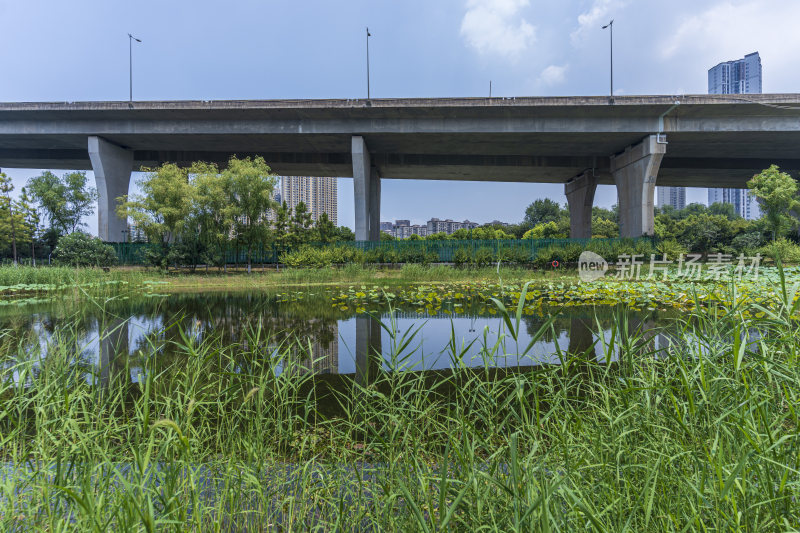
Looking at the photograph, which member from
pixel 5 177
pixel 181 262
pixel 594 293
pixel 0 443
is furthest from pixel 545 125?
pixel 5 177

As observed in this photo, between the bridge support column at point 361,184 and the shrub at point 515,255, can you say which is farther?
the bridge support column at point 361,184

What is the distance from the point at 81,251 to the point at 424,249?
1566 cm

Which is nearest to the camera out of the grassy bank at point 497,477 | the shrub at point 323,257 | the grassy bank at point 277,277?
the grassy bank at point 497,477

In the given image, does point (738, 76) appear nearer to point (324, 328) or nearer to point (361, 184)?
point (361, 184)

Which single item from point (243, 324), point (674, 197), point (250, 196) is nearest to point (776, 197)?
point (250, 196)

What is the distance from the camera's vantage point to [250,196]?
17109 mm

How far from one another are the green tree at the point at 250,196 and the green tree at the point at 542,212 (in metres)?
52.2

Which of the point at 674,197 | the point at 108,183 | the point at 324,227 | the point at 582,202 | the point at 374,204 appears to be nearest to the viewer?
the point at 108,183

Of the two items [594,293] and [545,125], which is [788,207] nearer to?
[545,125]

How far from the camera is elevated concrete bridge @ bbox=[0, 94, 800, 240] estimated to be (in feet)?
59.6

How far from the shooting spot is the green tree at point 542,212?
2400 inches

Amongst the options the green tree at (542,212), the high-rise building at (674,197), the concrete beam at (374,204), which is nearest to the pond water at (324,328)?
the concrete beam at (374,204)

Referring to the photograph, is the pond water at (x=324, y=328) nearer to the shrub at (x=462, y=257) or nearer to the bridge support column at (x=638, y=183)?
the shrub at (x=462, y=257)

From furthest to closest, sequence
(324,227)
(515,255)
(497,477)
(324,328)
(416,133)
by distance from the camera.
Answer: (324,227)
(416,133)
(515,255)
(324,328)
(497,477)
